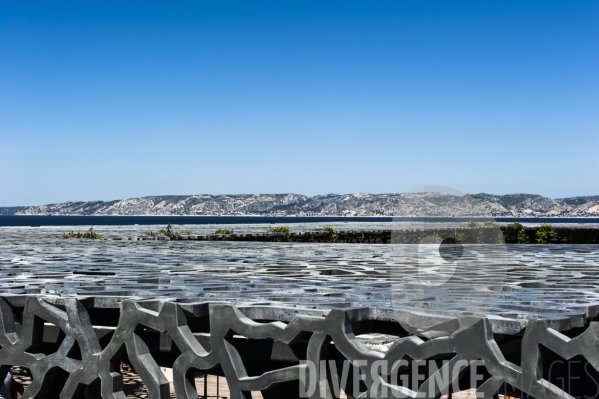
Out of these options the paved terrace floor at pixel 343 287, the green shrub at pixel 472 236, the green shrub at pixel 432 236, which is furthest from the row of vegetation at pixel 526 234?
the paved terrace floor at pixel 343 287

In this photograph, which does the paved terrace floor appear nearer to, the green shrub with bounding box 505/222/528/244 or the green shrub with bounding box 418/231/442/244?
the green shrub with bounding box 418/231/442/244

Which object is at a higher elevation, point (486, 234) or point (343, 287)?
point (343, 287)

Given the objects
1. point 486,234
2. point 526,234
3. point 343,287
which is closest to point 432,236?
point 486,234

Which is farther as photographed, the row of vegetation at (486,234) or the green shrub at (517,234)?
the green shrub at (517,234)

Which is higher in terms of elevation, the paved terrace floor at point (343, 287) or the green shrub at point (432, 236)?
the paved terrace floor at point (343, 287)

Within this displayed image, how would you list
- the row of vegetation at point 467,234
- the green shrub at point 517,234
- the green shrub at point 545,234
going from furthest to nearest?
the green shrub at point 517,234 < the green shrub at point 545,234 < the row of vegetation at point 467,234

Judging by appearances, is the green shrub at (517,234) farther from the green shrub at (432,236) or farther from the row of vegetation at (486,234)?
the green shrub at (432,236)

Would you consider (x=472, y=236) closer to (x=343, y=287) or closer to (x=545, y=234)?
(x=545, y=234)

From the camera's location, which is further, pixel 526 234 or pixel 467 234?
pixel 526 234

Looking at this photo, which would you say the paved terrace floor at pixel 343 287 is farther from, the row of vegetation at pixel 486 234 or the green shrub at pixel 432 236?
the green shrub at pixel 432 236
